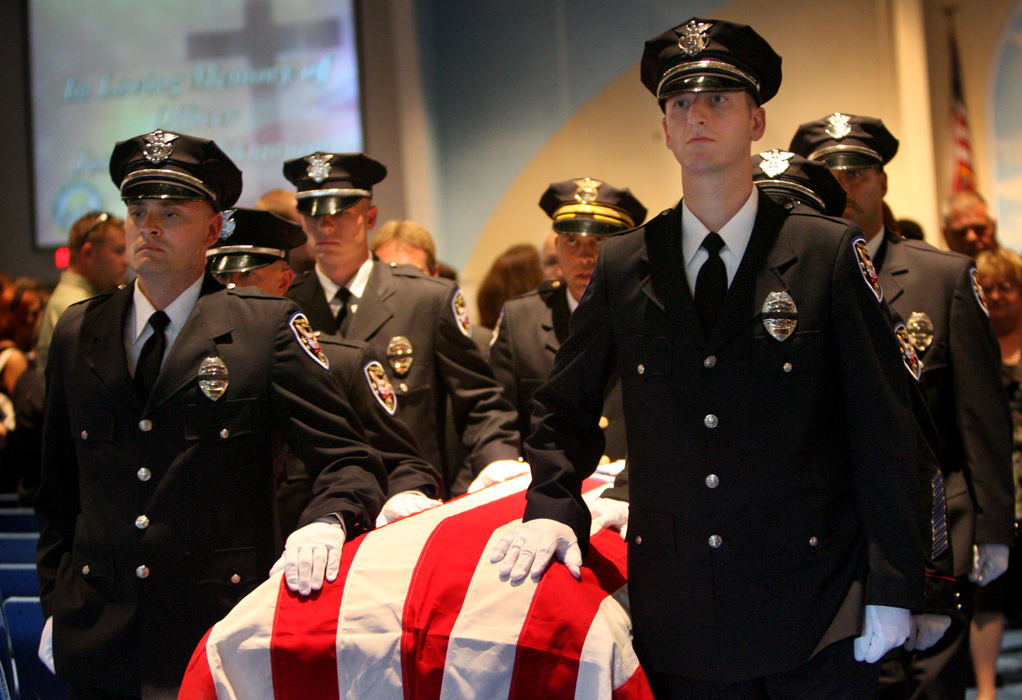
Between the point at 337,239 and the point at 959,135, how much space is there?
→ 399 centimetres

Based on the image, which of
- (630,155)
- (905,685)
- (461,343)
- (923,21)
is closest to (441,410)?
(461,343)

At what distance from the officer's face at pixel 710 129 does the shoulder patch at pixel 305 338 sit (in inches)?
37.1

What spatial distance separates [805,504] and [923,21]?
4.60m

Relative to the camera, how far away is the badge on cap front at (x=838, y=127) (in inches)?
123

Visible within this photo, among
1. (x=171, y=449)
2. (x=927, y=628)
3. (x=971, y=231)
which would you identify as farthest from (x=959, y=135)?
(x=171, y=449)

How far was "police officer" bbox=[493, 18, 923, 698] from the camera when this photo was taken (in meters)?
1.92

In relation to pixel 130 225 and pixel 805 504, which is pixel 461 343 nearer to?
pixel 130 225

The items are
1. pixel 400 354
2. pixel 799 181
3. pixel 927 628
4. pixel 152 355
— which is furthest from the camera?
pixel 400 354

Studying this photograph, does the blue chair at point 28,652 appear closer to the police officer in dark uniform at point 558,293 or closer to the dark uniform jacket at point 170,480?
the dark uniform jacket at point 170,480

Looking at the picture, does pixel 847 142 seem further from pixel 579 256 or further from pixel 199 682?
pixel 199 682

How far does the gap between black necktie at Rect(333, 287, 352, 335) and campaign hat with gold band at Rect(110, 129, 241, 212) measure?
1023 millimetres

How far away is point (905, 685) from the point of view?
9.08ft

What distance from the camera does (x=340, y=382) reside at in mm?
2963

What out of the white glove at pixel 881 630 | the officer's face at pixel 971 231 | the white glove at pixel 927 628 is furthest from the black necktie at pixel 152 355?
the officer's face at pixel 971 231
